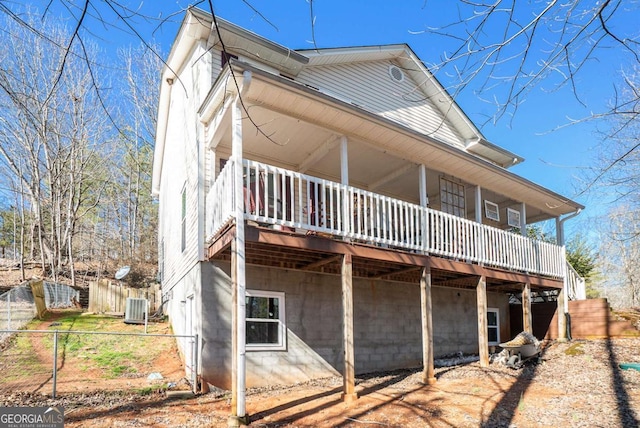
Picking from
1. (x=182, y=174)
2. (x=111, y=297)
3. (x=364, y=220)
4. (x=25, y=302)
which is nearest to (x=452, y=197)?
(x=364, y=220)

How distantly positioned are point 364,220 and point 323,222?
0.90 m

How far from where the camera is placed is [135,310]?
13.5 meters

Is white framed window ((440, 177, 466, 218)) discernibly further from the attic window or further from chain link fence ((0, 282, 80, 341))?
chain link fence ((0, 282, 80, 341))

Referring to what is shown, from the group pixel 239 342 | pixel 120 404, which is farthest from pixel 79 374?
pixel 239 342

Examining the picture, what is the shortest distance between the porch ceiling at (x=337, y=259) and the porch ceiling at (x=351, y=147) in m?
1.85

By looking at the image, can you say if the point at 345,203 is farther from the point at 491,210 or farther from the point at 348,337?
the point at 491,210

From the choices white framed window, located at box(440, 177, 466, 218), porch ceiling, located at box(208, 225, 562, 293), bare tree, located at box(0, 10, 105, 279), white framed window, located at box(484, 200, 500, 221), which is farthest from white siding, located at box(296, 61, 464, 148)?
bare tree, located at box(0, 10, 105, 279)

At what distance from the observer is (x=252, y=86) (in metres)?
7.50

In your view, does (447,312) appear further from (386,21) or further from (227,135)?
(386,21)

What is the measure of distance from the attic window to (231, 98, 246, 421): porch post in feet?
23.7

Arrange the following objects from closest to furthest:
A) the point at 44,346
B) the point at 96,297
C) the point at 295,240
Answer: the point at 295,240 → the point at 44,346 → the point at 96,297

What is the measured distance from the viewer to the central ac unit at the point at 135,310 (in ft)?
43.9

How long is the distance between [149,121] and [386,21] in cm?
2604

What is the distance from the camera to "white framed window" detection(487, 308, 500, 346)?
569 inches
